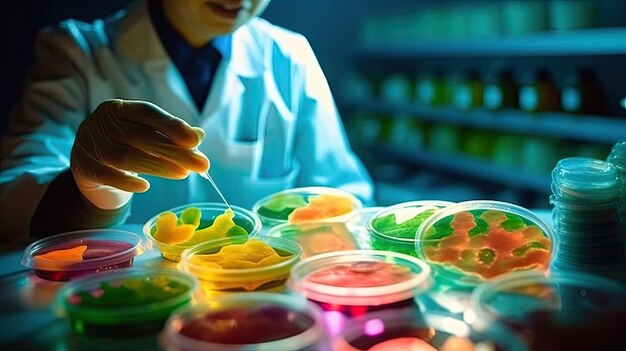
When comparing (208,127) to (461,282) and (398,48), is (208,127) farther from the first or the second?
(398,48)

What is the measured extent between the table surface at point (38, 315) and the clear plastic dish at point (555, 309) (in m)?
0.08

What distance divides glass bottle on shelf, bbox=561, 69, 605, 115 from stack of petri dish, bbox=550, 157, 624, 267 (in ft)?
4.76

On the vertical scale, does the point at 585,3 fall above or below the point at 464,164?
above

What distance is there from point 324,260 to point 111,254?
34 centimetres

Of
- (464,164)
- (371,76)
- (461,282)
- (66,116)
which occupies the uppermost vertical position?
(66,116)

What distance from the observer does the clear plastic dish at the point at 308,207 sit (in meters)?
1.21

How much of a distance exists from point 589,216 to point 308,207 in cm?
49

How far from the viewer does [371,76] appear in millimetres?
3625

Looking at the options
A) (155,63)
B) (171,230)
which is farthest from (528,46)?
(171,230)

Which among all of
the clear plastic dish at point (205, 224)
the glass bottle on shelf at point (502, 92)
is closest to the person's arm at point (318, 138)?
the clear plastic dish at point (205, 224)

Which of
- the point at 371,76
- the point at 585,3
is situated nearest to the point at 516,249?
the point at 585,3

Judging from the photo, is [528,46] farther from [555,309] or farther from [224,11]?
[555,309]

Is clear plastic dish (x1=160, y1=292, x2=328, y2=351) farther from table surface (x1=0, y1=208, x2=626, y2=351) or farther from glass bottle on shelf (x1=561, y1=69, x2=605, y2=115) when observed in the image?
glass bottle on shelf (x1=561, y1=69, x2=605, y2=115)

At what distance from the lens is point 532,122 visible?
2.57m
